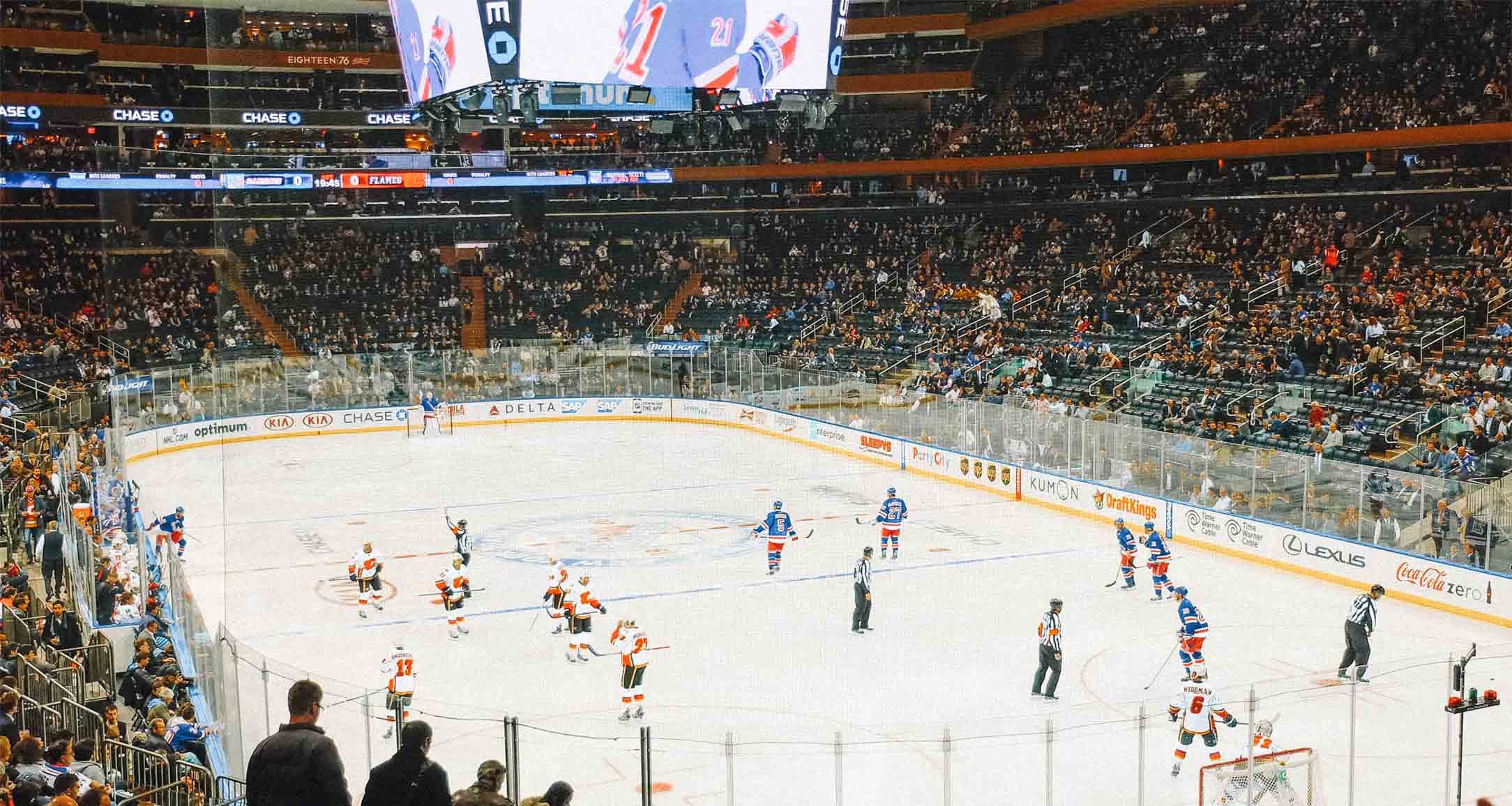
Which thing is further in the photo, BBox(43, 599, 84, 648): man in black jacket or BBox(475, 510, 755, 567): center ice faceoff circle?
BBox(475, 510, 755, 567): center ice faceoff circle

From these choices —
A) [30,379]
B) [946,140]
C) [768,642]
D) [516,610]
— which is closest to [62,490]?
[516,610]

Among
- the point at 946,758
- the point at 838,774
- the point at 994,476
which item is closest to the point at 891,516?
the point at 994,476

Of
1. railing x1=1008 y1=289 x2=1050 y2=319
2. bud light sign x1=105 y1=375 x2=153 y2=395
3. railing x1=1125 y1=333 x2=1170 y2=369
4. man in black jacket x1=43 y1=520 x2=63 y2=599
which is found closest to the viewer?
man in black jacket x1=43 y1=520 x2=63 y2=599

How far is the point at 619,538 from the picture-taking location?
23391mm

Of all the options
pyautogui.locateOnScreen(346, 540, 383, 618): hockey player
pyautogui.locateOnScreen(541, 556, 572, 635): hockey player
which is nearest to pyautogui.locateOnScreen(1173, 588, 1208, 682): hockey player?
pyautogui.locateOnScreen(541, 556, 572, 635): hockey player

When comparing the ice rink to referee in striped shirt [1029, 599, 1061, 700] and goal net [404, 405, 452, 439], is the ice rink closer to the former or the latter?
referee in striped shirt [1029, 599, 1061, 700]

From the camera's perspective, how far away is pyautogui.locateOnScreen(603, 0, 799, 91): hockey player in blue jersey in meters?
18.8

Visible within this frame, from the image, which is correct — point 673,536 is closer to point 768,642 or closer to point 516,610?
point 516,610

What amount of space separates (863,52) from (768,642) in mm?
34682

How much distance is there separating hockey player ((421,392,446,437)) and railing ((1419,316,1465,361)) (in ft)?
76.3

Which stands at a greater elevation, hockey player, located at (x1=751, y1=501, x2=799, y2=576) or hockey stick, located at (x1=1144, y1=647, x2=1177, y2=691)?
hockey player, located at (x1=751, y1=501, x2=799, y2=576)

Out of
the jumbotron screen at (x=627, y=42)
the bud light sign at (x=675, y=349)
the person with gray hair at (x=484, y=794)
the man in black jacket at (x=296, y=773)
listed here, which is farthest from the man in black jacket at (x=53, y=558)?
the bud light sign at (x=675, y=349)

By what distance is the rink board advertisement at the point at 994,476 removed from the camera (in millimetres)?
17938

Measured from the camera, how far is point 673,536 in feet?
77.4
